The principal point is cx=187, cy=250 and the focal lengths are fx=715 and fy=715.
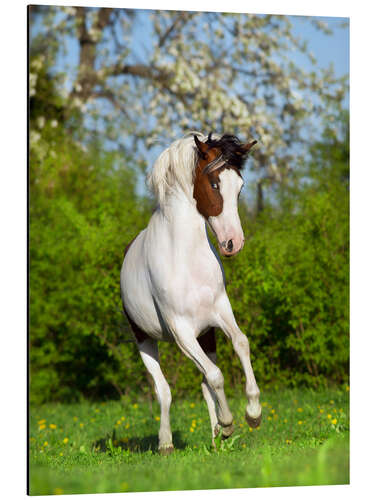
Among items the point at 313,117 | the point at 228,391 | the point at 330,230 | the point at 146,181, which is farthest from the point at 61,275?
the point at 146,181

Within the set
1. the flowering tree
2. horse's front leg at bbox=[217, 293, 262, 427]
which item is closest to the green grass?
horse's front leg at bbox=[217, 293, 262, 427]

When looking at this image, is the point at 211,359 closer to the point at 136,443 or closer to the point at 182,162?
the point at 182,162

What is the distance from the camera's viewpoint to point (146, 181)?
4.60 meters

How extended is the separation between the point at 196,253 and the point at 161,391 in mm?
1054

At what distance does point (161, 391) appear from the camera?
4785mm

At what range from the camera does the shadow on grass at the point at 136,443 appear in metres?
5.51

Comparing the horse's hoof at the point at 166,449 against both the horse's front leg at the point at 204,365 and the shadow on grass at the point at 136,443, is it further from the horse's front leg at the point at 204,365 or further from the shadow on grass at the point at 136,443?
the shadow on grass at the point at 136,443

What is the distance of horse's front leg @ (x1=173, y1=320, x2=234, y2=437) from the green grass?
331 mm

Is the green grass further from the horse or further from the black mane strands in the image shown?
the black mane strands

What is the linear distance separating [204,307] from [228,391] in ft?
12.8

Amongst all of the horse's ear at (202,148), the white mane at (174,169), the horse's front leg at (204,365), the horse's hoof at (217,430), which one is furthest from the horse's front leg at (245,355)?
the horse's ear at (202,148)

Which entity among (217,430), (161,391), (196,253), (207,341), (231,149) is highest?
(231,149)

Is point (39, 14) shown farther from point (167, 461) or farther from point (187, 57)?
point (167, 461)

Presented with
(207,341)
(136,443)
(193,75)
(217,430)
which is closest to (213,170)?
(207,341)
